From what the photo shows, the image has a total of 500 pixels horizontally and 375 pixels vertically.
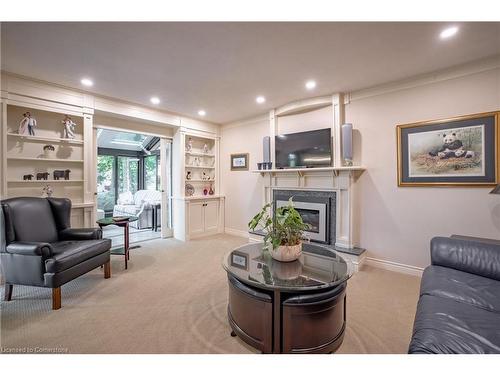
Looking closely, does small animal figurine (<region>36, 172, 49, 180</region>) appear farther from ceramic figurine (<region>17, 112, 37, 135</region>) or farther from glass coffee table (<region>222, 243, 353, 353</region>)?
glass coffee table (<region>222, 243, 353, 353</region>)

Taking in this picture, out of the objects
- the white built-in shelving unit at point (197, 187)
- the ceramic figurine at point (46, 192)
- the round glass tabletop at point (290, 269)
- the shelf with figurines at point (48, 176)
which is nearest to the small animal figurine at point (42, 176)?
the shelf with figurines at point (48, 176)

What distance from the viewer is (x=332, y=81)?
3.05m

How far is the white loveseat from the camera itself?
18.8ft

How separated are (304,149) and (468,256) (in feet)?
7.99

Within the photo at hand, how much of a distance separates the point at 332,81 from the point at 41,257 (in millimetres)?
3809

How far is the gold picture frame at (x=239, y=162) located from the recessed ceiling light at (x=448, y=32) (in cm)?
339

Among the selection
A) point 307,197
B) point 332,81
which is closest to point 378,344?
point 307,197

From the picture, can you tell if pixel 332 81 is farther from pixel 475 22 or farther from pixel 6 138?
pixel 6 138

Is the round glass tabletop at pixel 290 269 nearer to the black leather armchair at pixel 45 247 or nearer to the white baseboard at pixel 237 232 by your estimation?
the black leather armchair at pixel 45 247

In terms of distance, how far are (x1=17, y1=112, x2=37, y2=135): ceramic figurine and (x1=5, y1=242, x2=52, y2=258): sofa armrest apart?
5.46 ft

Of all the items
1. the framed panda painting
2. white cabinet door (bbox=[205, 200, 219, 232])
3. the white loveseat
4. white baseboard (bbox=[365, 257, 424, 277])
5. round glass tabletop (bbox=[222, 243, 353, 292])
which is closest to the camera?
round glass tabletop (bbox=[222, 243, 353, 292])

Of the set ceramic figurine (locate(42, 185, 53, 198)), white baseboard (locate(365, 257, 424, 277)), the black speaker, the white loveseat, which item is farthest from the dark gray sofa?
the white loveseat

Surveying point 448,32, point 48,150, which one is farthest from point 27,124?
point 448,32

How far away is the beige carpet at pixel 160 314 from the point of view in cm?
168
